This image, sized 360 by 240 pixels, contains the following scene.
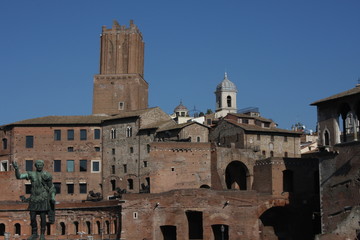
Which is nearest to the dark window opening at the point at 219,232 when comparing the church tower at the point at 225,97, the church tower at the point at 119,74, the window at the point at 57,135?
the window at the point at 57,135

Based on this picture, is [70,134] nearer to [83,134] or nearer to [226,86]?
[83,134]

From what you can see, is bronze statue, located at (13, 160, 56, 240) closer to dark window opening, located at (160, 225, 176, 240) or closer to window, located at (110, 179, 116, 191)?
dark window opening, located at (160, 225, 176, 240)

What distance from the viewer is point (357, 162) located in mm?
47906

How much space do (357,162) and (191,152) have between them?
66.4ft

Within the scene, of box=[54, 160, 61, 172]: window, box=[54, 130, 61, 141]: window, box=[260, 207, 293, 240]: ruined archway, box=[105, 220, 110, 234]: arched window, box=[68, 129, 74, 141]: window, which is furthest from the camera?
box=[68, 129, 74, 141]: window

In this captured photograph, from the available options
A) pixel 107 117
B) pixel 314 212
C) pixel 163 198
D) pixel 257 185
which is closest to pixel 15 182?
pixel 107 117

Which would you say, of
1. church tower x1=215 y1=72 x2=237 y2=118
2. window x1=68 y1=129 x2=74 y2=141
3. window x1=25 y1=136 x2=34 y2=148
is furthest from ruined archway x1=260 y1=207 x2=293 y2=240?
church tower x1=215 y1=72 x2=237 y2=118

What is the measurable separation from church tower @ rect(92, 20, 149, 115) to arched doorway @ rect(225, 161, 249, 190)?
1777 cm

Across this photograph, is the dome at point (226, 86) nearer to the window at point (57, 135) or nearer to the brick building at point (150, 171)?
the brick building at point (150, 171)

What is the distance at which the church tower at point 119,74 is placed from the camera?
80.8m

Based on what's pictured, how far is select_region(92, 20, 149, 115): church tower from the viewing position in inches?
3179

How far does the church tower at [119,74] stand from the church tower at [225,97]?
19.9 metres

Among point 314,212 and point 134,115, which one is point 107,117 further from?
point 314,212

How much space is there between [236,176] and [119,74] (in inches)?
874
